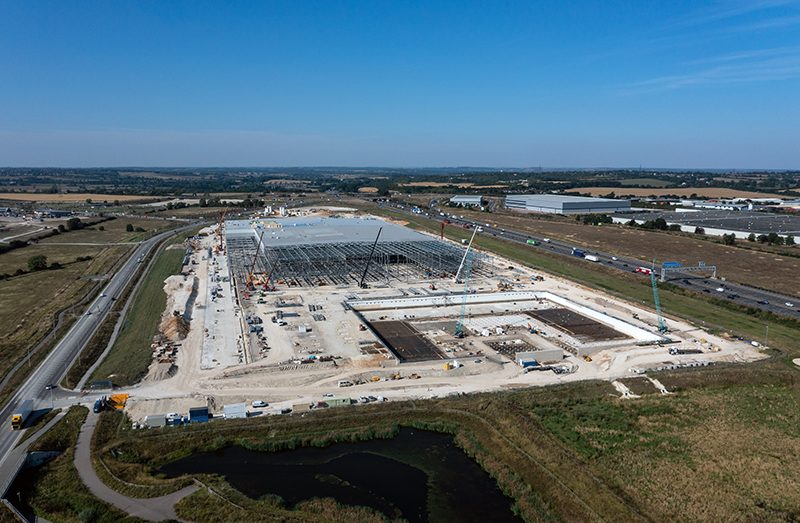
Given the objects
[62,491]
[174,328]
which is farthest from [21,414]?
[174,328]

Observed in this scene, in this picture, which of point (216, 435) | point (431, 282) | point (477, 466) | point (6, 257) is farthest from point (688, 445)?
point (6, 257)

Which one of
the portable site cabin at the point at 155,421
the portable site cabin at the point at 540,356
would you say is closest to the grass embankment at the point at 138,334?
the portable site cabin at the point at 155,421

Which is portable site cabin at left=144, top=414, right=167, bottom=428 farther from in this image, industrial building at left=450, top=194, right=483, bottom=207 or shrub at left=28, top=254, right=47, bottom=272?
industrial building at left=450, top=194, right=483, bottom=207

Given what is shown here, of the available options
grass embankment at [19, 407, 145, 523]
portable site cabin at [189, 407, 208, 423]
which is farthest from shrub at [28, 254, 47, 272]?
portable site cabin at [189, 407, 208, 423]

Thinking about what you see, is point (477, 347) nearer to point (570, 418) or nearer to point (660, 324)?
point (570, 418)

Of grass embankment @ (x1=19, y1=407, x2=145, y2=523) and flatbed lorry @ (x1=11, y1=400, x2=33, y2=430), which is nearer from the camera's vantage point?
grass embankment @ (x1=19, y1=407, x2=145, y2=523)
